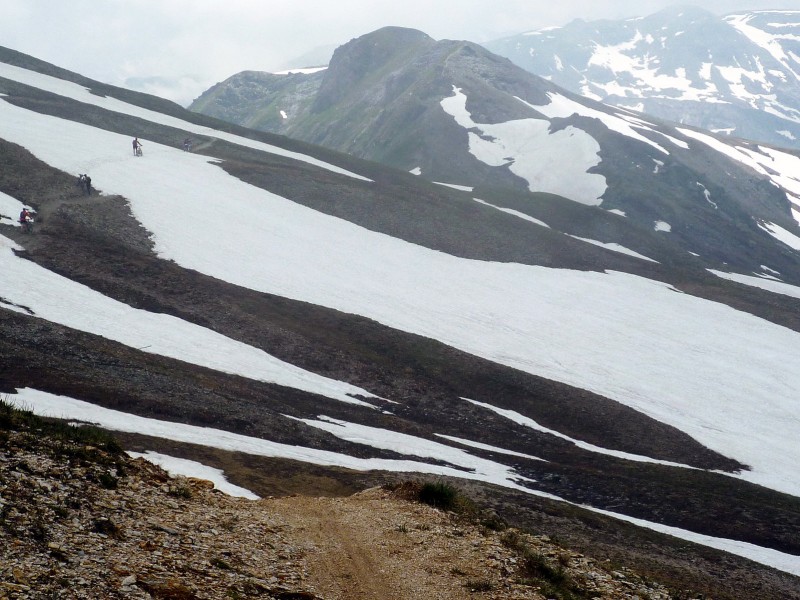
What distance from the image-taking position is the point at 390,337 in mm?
43344

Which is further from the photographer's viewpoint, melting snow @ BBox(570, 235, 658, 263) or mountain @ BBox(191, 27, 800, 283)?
mountain @ BBox(191, 27, 800, 283)

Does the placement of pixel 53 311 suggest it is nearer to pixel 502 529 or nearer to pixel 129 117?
pixel 502 529

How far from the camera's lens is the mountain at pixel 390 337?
1029 inches

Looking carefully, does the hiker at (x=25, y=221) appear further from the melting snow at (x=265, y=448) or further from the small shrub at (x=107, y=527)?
the small shrub at (x=107, y=527)

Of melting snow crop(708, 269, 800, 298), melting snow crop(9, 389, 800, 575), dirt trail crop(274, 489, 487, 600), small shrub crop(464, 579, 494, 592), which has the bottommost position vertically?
melting snow crop(9, 389, 800, 575)

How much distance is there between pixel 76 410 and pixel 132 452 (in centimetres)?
476

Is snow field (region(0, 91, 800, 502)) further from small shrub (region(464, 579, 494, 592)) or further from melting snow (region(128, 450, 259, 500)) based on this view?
small shrub (region(464, 579, 494, 592))

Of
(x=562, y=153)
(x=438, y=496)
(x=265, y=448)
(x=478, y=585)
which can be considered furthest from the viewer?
(x=562, y=153)

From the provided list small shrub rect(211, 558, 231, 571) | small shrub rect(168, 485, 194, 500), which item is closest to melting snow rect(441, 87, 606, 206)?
small shrub rect(168, 485, 194, 500)

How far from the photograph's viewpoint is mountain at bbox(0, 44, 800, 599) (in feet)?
85.8

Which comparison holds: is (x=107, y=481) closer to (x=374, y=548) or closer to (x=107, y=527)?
(x=107, y=527)

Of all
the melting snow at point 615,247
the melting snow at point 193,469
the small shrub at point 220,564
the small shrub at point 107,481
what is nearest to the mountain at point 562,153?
the melting snow at point 615,247

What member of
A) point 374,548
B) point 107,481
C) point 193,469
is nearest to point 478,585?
point 374,548

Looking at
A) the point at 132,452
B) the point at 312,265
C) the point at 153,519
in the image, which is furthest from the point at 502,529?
the point at 312,265
